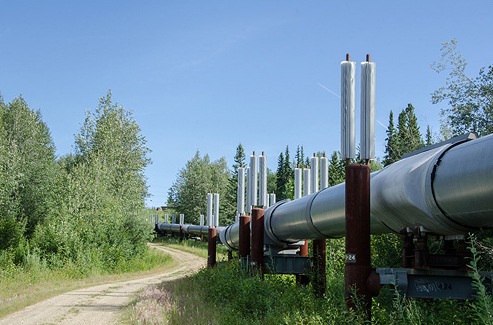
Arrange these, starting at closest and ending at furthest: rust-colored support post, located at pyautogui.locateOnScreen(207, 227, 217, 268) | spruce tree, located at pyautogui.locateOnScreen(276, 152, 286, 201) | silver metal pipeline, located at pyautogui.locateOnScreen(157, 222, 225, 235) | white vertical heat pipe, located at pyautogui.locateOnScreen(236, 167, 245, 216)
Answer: white vertical heat pipe, located at pyautogui.locateOnScreen(236, 167, 245, 216) < rust-colored support post, located at pyautogui.locateOnScreen(207, 227, 217, 268) < silver metal pipeline, located at pyautogui.locateOnScreen(157, 222, 225, 235) < spruce tree, located at pyautogui.locateOnScreen(276, 152, 286, 201)

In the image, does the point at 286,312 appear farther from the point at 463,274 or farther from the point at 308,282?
the point at 308,282

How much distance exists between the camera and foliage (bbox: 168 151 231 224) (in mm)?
86562

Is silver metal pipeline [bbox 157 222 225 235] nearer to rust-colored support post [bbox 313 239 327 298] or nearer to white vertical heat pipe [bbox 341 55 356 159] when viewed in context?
rust-colored support post [bbox 313 239 327 298]

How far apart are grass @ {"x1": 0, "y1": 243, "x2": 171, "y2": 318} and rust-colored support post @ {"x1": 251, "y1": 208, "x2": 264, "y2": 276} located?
6.86m

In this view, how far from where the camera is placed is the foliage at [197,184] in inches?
3408

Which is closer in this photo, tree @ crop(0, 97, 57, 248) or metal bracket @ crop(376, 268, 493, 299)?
metal bracket @ crop(376, 268, 493, 299)

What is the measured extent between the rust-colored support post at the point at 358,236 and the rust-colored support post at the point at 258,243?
7.68 metres

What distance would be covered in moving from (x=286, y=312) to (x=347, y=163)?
3412 mm

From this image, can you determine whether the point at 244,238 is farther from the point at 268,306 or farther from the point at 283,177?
the point at 283,177

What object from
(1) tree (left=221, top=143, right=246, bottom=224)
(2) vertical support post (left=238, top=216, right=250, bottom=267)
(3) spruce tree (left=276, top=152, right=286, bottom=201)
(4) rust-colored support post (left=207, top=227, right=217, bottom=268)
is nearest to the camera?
(2) vertical support post (left=238, top=216, right=250, bottom=267)

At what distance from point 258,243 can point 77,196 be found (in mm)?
21746

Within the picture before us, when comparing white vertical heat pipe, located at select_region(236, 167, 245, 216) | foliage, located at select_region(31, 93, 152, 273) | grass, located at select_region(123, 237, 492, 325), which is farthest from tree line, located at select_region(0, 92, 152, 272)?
grass, located at select_region(123, 237, 492, 325)

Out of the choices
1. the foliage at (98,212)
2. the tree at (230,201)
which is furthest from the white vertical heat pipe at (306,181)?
the tree at (230,201)

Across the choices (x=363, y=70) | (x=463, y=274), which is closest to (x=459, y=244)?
(x=463, y=274)
